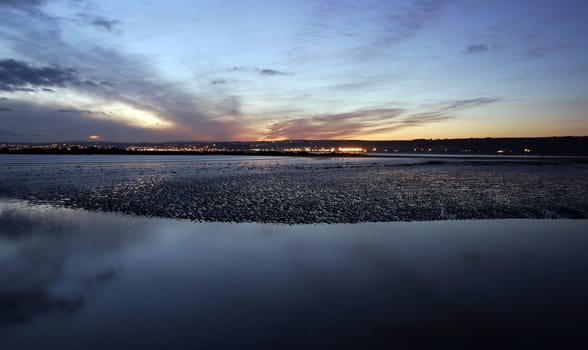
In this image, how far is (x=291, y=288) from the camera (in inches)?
295

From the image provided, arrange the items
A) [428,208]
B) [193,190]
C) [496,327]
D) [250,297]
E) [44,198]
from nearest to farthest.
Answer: [496,327], [250,297], [428,208], [44,198], [193,190]

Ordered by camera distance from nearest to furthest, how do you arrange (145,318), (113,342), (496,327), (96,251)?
1. (113,342)
2. (496,327)
3. (145,318)
4. (96,251)

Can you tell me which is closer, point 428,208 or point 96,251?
point 96,251

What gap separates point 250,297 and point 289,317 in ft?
3.95

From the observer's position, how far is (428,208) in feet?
56.1

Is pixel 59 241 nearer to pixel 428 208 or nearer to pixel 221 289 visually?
pixel 221 289

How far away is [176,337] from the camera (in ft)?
18.0

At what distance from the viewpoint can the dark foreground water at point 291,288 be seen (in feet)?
18.1

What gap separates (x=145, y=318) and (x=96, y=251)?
5.13 meters

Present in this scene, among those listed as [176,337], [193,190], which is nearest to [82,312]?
[176,337]

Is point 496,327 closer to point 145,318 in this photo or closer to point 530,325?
point 530,325

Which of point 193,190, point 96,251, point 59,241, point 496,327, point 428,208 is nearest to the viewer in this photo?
point 496,327

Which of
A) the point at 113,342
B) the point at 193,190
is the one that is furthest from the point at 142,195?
the point at 113,342

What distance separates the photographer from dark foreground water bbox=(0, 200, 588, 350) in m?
5.53
